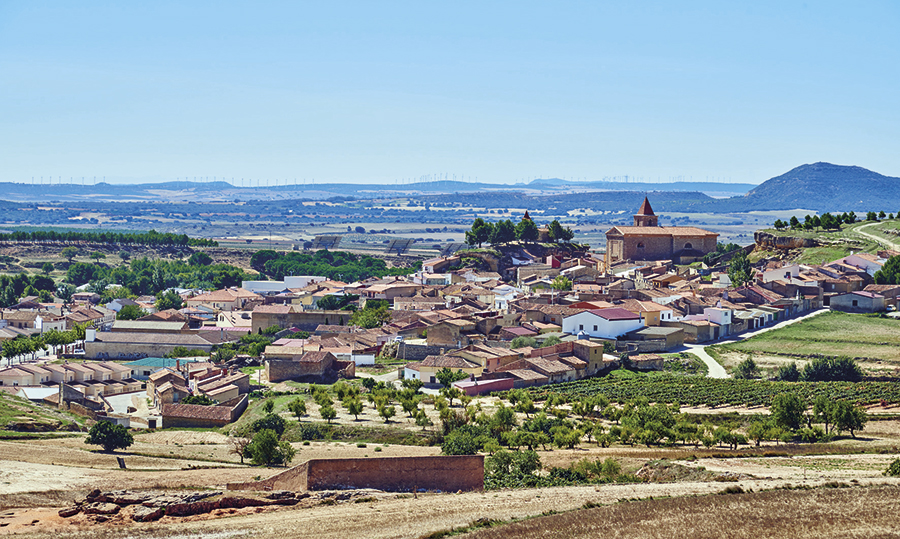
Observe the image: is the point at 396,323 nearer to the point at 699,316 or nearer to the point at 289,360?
the point at 289,360

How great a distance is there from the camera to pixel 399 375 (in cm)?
4469

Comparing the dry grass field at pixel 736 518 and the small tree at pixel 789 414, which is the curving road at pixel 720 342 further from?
the dry grass field at pixel 736 518

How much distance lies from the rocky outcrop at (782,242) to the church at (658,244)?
11.9 feet

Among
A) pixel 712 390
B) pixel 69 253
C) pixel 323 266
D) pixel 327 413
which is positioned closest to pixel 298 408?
pixel 327 413

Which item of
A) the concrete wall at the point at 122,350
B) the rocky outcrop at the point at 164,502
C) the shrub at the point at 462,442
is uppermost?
the rocky outcrop at the point at 164,502

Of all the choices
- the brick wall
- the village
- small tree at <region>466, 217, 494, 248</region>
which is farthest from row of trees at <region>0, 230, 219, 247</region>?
the brick wall

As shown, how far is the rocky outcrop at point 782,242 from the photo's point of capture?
7319cm

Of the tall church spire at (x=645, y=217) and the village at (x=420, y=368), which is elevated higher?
the tall church spire at (x=645, y=217)

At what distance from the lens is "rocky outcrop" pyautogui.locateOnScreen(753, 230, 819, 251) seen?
73188 millimetres

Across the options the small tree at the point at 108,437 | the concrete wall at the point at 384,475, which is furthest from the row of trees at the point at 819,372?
the small tree at the point at 108,437

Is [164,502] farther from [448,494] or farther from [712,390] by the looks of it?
[712,390]

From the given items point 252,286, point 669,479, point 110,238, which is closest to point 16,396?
point 669,479

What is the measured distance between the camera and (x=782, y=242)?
243 ft

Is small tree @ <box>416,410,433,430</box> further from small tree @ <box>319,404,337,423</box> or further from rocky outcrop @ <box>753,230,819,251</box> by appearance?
rocky outcrop @ <box>753,230,819,251</box>
